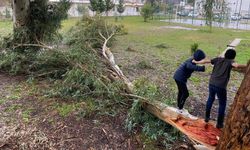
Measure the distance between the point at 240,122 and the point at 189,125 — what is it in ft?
4.64

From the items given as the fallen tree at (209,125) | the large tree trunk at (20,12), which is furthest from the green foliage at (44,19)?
the fallen tree at (209,125)

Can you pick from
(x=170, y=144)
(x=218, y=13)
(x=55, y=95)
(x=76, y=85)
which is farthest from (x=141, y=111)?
(x=218, y=13)

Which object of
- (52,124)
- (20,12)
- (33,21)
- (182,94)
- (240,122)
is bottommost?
(52,124)

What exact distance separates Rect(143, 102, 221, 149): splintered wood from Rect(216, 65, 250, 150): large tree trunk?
3.10 feet

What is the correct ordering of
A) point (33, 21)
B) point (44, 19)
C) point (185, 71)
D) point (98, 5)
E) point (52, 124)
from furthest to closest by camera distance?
point (98, 5) → point (44, 19) → point (33, 21) → point (52, 124) → point (185, 71)

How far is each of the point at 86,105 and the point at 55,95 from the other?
788 mm

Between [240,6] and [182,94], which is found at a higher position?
[240,6]

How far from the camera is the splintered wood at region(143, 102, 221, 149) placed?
344 cm

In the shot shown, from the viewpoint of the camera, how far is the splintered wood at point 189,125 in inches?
136

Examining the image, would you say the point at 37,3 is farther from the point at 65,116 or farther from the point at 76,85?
the point at 65,116

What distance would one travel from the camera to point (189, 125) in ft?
12.1

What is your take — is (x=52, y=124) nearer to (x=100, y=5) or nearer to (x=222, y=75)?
(x=222, y=75)

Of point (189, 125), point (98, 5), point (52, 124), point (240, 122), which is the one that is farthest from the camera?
point (98, 5)

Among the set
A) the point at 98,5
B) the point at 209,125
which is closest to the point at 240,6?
the point at 98,5
